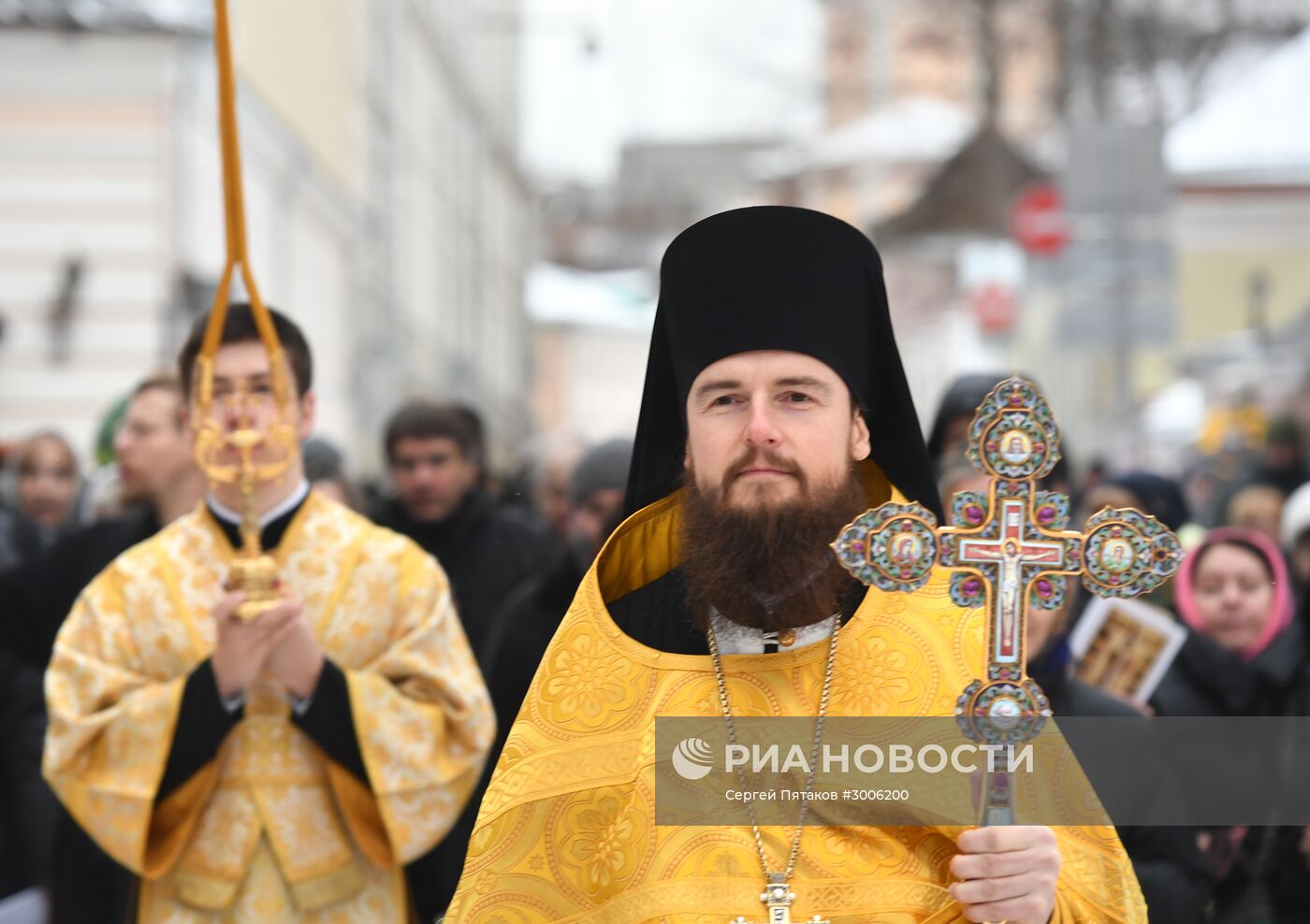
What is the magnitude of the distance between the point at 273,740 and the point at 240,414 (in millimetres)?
A: 663

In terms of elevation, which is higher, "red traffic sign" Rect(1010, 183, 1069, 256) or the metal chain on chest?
"red traffic sign" Rect(1010, 183, 1069, 256)

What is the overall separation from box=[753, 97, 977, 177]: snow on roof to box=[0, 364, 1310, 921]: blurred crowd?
82.5 feet

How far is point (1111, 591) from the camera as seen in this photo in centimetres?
266

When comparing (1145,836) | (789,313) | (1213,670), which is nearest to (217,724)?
(789,313)

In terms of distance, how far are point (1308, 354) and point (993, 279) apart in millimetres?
3636

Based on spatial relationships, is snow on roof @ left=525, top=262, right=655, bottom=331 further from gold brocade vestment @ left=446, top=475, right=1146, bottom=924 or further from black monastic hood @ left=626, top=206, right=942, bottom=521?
gold brocade vestment @ left=446, top=475, right=1146, bottom=924

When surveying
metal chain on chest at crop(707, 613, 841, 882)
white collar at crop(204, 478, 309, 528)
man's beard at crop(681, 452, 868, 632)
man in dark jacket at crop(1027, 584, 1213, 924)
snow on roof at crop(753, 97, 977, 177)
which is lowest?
man in dark jacket at crop(1027, 584, 1213, 924)

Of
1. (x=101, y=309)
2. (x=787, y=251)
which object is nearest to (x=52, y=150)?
(x=101, y=309)

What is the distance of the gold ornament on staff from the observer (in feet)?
12.2

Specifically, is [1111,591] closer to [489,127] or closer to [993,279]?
[993,279]

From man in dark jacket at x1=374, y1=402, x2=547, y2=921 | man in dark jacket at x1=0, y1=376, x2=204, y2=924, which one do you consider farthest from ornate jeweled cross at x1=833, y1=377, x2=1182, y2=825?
man in dark jacket at x1=374, y1=402, x2=547, y2=921

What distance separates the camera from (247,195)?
64.6 ft

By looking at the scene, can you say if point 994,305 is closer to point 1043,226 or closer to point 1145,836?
point 1043,226

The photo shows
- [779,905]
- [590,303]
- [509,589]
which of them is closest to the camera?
[779,905]
